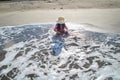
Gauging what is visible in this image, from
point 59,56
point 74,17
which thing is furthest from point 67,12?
point 59,56

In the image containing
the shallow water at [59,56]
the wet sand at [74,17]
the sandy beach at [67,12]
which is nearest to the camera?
the shallow water at [59,56]

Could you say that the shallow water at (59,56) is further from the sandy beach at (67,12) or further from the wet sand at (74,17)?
the sandy beach at (67,12)

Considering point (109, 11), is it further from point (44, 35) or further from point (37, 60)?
point (37, 60)

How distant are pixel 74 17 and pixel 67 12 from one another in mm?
981

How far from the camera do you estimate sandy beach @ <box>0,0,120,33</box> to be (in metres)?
8.41

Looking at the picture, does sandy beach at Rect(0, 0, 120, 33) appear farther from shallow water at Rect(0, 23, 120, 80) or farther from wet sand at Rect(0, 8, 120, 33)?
shallow water at Rect(0, 23, 120, 80)

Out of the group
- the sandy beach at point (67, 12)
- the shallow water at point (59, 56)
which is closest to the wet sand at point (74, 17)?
the sandy beach at point (67, 12)

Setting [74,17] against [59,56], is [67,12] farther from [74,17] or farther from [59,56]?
[59,56]

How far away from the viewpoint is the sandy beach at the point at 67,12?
841 cm

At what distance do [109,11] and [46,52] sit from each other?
4.61 m

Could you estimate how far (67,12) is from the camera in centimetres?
1002

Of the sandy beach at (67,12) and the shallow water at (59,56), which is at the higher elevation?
the sandy beach at (67,12)

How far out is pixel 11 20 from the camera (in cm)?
959

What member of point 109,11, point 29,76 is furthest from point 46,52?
point 109,11
